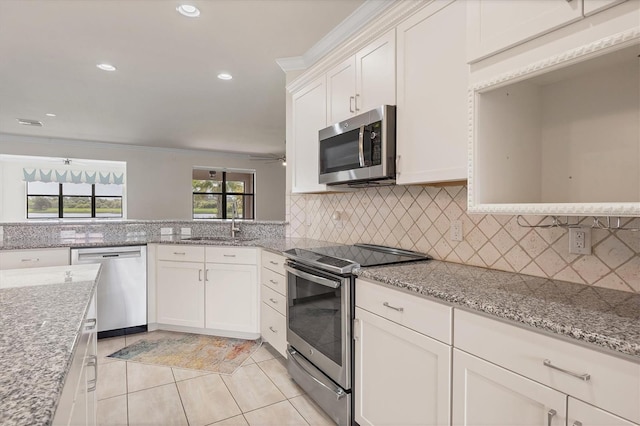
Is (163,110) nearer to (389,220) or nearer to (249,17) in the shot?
(249,17)

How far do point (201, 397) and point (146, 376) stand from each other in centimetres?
55

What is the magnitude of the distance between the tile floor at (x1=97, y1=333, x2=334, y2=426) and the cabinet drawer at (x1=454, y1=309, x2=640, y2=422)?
118 centimetres

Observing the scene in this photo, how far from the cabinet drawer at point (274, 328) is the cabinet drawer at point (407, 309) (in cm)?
104

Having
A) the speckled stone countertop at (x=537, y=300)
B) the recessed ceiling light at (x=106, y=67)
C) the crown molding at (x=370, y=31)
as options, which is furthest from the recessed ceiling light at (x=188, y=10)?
the speckled stone countertop at (x=537, y=300)

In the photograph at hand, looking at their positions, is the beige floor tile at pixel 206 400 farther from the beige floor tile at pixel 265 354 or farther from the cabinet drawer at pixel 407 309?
the cabinet drawer at pixel 407 309

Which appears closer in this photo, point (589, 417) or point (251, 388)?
point (589, 417)

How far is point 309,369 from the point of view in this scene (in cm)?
208

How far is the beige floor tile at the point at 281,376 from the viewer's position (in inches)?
88.3

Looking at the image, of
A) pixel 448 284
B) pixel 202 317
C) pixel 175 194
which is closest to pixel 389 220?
pixel 448 284

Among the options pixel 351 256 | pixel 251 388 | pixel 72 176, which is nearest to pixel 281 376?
pixel 251 388

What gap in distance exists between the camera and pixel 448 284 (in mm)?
1398

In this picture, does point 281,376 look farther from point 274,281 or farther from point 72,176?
point 72,176

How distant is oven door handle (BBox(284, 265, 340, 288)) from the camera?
1.82 metres

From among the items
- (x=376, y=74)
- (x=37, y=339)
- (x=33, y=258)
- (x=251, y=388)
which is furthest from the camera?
(x=33, y=258)
